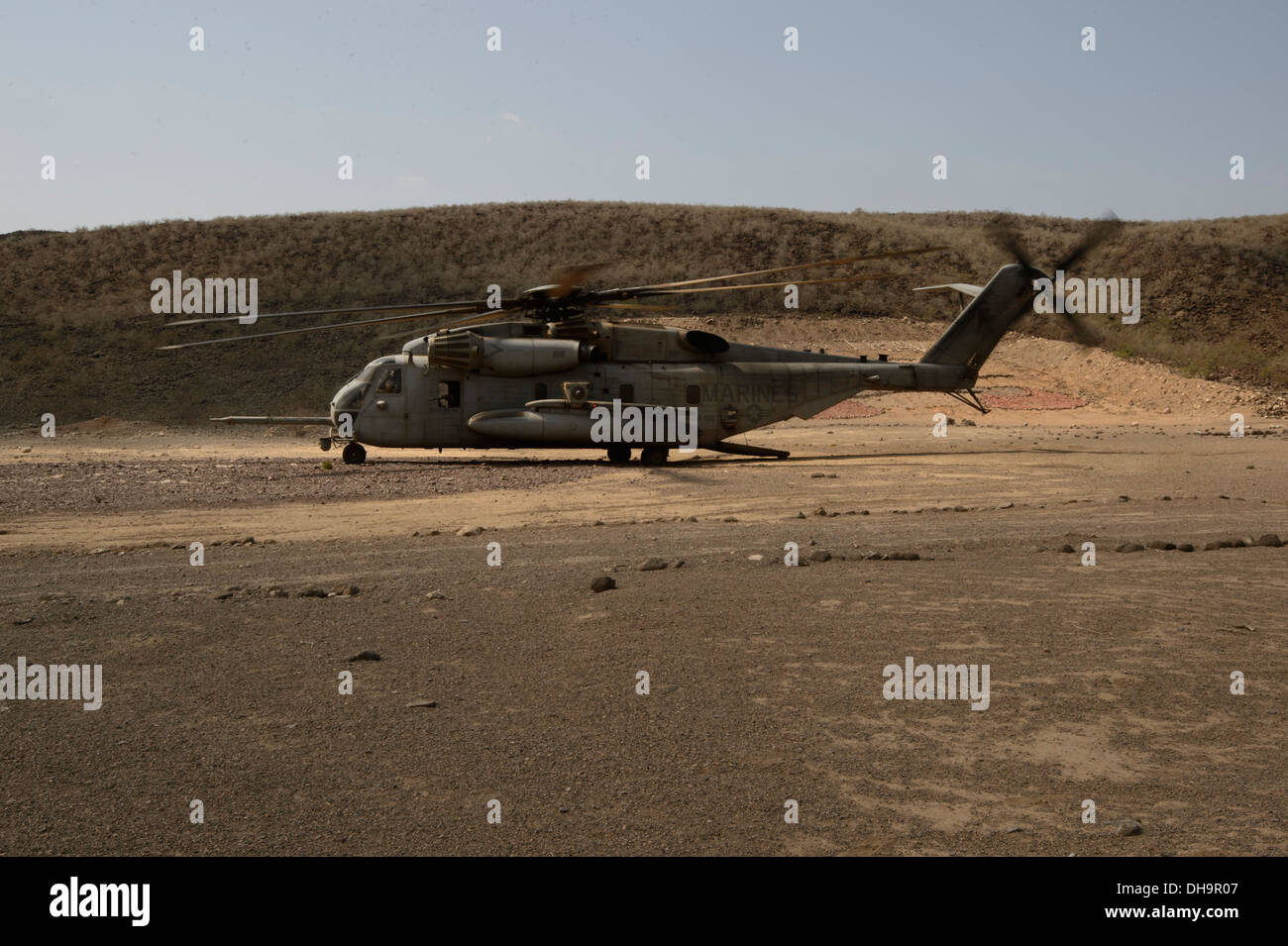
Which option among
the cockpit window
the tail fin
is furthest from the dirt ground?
the tail fin

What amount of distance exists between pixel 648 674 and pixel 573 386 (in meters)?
17.9

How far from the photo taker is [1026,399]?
46656 mm

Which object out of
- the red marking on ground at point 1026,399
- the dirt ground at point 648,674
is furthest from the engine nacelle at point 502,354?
the red marking on ground at point 1026,399

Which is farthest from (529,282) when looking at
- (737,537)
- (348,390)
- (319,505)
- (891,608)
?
(891,608)

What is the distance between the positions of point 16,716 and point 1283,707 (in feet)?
24.9

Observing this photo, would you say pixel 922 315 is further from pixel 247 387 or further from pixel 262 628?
pixel 262 628

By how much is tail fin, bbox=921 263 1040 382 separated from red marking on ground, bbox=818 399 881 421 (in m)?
14.7

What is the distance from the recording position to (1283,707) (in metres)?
6.99

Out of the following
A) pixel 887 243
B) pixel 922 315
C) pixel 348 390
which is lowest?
pixel 348 390

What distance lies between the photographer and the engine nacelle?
24.5 m

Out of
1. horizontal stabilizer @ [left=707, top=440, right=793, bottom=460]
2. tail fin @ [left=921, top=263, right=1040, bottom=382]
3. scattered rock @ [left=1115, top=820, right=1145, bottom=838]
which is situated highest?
tail fin @ [left=921, top=263, right=1040, bottom=382]

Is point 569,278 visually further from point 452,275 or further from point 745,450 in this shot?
point 452,275
